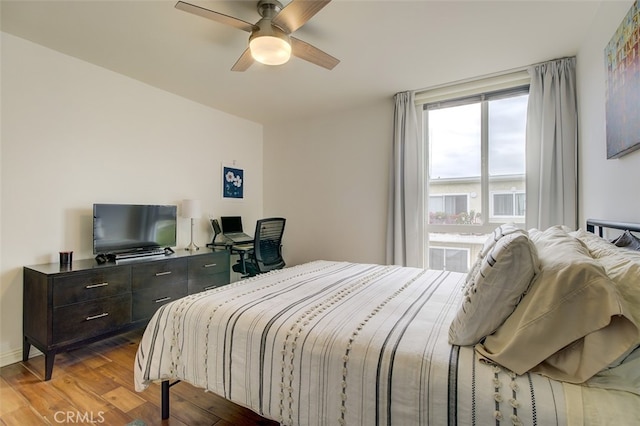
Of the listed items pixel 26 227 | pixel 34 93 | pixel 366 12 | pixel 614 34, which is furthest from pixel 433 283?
pixel 34 93

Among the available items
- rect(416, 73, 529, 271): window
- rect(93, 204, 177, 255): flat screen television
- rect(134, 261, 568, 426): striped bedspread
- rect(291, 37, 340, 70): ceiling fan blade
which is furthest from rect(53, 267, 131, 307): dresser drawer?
rect(416, 73, 529, 271): window

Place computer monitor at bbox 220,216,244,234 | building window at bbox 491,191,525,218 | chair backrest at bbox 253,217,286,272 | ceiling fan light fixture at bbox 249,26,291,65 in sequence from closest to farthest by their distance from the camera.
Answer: ceiling fan light fixture at bbox 249,26,291,65 → building window at bbox 491,191,525,218 → chair backrest at bbox 253,217,286,272 → computer monitor at bbox 220,216,244,234

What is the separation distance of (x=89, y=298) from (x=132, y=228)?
77 centimetres

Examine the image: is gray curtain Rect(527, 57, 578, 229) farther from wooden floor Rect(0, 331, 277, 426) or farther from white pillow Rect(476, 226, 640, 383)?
wooden floor Rect(0, 331, 277, 426)

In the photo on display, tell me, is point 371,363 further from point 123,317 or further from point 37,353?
Result: point 37,353

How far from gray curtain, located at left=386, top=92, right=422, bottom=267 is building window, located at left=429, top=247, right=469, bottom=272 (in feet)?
0.79

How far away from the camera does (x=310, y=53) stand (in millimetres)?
2184

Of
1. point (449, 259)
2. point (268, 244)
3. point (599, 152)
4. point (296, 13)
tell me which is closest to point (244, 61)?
point (296, 13)

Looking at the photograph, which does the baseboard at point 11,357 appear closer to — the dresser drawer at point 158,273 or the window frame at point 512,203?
the dresser drawer at point 158,273

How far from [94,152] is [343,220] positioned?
2.86 meters

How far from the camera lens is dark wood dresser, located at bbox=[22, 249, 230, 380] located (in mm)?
2117

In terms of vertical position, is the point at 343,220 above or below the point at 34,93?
below

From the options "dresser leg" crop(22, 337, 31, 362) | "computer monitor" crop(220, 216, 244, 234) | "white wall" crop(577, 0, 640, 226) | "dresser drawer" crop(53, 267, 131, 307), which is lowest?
"dresser leg" crop(22, 337, 31, 362)

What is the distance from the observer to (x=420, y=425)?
0.90m
